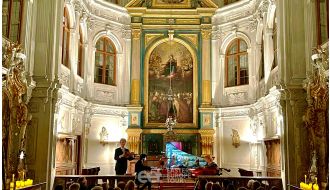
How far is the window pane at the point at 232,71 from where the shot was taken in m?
19.7

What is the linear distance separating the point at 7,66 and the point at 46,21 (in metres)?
3.22

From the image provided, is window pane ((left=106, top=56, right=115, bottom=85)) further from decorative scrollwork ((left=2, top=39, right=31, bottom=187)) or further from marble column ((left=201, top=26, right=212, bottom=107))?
decorative scrollwork ((left=2, top=39, right=31, bottom=187))

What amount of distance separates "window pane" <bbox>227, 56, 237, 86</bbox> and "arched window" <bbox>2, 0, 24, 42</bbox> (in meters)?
11.2

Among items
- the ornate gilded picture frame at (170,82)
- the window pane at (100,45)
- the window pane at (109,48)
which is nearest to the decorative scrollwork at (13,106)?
the window pane at (100,45)

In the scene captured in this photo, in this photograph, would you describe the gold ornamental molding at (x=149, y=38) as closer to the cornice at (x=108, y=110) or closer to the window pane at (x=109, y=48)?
the window pane at (x=109, y=48)

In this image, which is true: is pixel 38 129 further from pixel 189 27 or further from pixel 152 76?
pixel 189 27

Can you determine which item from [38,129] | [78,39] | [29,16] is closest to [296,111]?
[38,129]

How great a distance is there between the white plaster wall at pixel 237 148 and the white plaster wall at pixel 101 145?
16.0ft

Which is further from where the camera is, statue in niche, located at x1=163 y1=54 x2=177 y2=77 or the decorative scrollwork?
statue in niche, located at x1=163 y1=54 x2=177 y2=77

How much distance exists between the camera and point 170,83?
2039 centimetres

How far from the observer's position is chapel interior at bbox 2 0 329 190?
11.7m

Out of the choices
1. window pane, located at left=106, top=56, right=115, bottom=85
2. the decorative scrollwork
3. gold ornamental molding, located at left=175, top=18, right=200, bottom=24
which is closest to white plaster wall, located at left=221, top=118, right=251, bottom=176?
gold ornamental molding, located at left=175, top=18, right=200, bottom=24

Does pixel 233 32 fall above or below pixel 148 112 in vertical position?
above

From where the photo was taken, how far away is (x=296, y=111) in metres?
12.0
